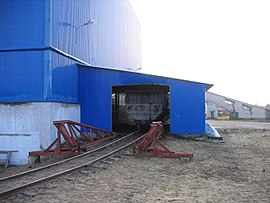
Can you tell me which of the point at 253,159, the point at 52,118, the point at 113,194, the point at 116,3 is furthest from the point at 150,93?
the point at 113,194

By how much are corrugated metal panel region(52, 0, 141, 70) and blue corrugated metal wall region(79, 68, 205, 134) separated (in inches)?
74.6

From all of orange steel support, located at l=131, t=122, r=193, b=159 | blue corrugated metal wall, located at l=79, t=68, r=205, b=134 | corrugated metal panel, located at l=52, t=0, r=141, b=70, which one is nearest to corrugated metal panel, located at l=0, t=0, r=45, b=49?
corrugated metal panel, located at l=52, t=0, r=141, b=70

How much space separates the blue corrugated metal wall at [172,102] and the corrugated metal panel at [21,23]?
4573mm

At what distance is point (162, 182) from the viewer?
341 inches

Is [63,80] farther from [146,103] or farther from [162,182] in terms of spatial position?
[162,182]

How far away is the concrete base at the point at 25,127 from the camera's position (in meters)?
15.7

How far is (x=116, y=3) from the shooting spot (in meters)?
31.3

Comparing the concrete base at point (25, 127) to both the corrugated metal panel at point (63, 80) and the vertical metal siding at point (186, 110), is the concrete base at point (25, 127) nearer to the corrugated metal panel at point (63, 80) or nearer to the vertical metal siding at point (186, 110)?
the corrugated metal panel at point (63, 80)

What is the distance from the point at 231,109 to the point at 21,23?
46.1 m

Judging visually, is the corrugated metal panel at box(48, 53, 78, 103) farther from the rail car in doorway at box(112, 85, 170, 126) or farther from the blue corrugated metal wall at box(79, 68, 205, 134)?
the rail car in doorway at box(112, 85, 170, 126)

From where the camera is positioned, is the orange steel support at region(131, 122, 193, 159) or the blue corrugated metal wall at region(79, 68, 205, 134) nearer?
the orange steel support at region(131, 122, 193, 159)

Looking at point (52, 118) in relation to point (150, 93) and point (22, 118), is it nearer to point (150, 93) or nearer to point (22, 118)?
point (22, 118)

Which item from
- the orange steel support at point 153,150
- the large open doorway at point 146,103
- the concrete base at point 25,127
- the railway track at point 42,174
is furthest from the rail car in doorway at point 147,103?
the orange steel support at point 153,150

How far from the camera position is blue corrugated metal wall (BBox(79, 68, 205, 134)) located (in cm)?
1995
